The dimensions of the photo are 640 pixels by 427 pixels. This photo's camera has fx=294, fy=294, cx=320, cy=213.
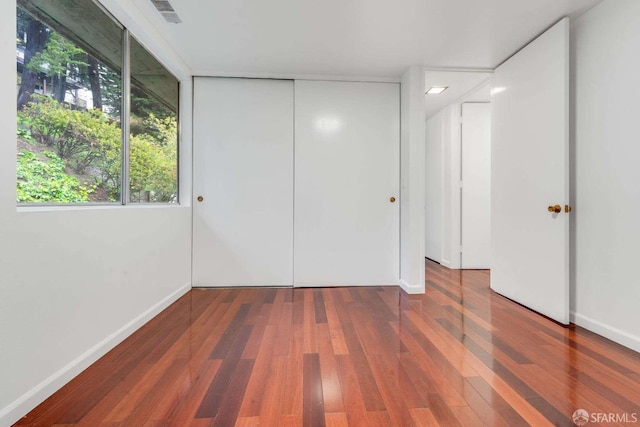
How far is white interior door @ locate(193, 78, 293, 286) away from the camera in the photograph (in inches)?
132

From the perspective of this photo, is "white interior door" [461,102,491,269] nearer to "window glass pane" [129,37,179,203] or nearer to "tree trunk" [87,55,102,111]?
"window glass pane" [129,37,179,203]

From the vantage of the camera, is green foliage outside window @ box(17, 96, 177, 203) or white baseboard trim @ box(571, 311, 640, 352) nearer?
green foliage outside window @ box(17, 96, 177, 203)

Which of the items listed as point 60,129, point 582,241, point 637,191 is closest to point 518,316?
point 582,241

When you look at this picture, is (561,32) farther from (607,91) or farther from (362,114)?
(362,114)

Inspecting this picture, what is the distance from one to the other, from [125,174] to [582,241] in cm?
361

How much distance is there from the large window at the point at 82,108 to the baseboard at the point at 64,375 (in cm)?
91

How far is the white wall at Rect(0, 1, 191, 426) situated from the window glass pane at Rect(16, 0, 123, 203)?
14 cm

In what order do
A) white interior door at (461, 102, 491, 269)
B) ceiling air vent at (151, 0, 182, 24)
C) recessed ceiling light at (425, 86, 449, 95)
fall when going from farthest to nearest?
1. white interior door at (461, 102, 491, 269)
2. recessed ceiling light at (425, 86, 449, 95)
3. ceiling air vent at (151, 0, 182, 24)

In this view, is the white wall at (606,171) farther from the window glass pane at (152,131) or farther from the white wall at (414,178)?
the window glass pane at (152,131)

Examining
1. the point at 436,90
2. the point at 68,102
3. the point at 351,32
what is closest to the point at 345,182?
the point at 351,32

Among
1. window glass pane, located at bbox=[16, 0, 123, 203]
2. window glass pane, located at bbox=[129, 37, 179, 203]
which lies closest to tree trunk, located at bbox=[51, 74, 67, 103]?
window glass pane, located at bbox=[16, 0, 123, 203]

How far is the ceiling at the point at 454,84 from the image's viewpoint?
10.9ft

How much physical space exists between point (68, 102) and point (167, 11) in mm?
1093

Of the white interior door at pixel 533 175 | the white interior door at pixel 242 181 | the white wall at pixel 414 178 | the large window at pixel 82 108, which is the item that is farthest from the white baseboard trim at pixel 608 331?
the large window at pixel 82 108
